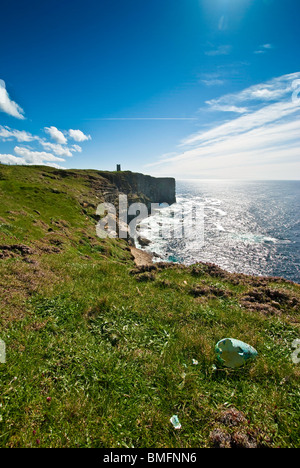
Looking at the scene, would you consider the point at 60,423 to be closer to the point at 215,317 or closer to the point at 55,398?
the point at 55,398

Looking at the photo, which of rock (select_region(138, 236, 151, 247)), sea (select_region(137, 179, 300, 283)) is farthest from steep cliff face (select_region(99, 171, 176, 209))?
rock (select_region(138, 236, 151, 247))

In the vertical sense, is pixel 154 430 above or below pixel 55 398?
below

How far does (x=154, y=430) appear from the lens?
3926 mm

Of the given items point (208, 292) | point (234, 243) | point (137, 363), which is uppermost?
point (137, 363)

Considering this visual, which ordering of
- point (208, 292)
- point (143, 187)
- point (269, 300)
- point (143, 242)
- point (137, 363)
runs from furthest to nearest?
point (143, 187) < point (143, 242) < point (208, 292) < point (269, 300) < point (137, 363)

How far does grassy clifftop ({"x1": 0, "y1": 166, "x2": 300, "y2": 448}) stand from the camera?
3.85m

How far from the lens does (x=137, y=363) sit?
18.0 feet

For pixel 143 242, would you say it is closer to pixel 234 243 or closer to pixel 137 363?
pixel 234 243

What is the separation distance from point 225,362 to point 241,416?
147 cm

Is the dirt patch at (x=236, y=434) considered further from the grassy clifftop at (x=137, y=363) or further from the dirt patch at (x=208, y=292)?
the dirt patch at (x=208, y=292)

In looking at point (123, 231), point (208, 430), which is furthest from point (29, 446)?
point (123, 231)

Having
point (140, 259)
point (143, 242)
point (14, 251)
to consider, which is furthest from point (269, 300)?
point (143, 242)

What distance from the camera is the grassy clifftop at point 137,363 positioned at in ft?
12.6
